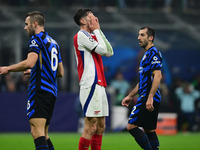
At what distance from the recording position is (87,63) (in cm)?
701

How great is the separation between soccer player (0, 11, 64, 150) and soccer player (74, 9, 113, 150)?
1.93ft

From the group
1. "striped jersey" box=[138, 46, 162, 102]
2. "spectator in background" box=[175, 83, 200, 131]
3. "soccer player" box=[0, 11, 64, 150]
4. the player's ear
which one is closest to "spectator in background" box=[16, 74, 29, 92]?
"spectator in background" box=[175, 83, 200, 131]

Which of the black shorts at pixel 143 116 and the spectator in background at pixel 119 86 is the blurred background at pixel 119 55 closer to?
the spectator in background at pixel 119 86

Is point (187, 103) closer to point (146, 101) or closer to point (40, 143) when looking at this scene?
point (146, 101)

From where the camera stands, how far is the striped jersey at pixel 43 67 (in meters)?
6.26

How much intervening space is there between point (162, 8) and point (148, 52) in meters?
13.0

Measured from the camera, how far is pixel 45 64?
634 cm

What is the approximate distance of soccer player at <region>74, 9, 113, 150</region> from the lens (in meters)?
6.95

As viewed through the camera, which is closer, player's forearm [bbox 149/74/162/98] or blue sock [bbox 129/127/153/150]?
player's forearm [bbox 149/74/162/98]

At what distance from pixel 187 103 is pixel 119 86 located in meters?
2.49

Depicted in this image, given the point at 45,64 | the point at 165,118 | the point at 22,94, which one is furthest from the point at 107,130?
the point at 45,64

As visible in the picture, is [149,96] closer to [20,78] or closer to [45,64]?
[45,64]

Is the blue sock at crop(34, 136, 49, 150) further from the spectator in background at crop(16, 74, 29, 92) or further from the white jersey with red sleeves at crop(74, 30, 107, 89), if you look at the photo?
the spectator in background at crop(16, 74, 29, 92)

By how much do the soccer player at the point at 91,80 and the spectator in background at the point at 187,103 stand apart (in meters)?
11.1
